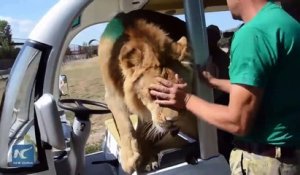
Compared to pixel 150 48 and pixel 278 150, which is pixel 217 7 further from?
pixel 278 150

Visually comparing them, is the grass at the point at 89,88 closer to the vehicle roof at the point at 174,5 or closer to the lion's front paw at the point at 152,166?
the vehicle roof at the point at 174,5

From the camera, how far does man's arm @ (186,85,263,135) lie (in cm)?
198

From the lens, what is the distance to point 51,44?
242 cm

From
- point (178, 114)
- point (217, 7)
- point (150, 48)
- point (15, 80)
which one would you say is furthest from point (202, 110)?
point (217, 7)

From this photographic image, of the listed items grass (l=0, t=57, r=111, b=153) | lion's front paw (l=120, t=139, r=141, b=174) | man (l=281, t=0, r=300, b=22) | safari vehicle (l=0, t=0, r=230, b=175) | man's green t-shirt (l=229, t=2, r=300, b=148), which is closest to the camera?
man's green t-shirt (l=229, t=2, r=300, b=148)

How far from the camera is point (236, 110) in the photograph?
2.01m

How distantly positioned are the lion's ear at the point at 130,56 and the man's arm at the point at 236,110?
0.68 meters

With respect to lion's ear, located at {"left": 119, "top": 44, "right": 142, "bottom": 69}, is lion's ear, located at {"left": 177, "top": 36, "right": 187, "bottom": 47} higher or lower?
higher

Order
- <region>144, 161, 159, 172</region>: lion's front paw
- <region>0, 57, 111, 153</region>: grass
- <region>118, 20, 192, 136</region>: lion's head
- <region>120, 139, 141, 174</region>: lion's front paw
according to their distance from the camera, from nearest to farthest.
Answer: <region>118, 20, 192, 136</region>: lion's head, <region>144, 161, 159, 172</region>: lion's front paw, <region>120, 139, 141, 174</region>: lion's front paw, <region>0, 57, 111, 153</region>: grass

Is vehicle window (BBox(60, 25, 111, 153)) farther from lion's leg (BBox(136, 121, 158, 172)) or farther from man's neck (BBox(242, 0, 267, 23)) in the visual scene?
man's neck (BBox(242, 0, 267, 23))

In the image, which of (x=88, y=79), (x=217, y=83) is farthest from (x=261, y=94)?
(x=88, y=79)

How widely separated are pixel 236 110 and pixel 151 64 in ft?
2.70

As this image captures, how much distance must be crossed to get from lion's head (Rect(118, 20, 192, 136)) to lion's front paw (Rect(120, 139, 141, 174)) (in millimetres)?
233

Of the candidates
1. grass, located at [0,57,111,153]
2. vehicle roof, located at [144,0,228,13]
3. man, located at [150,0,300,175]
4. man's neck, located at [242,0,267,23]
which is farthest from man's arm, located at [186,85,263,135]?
grass, located at [0,57,111,153]
